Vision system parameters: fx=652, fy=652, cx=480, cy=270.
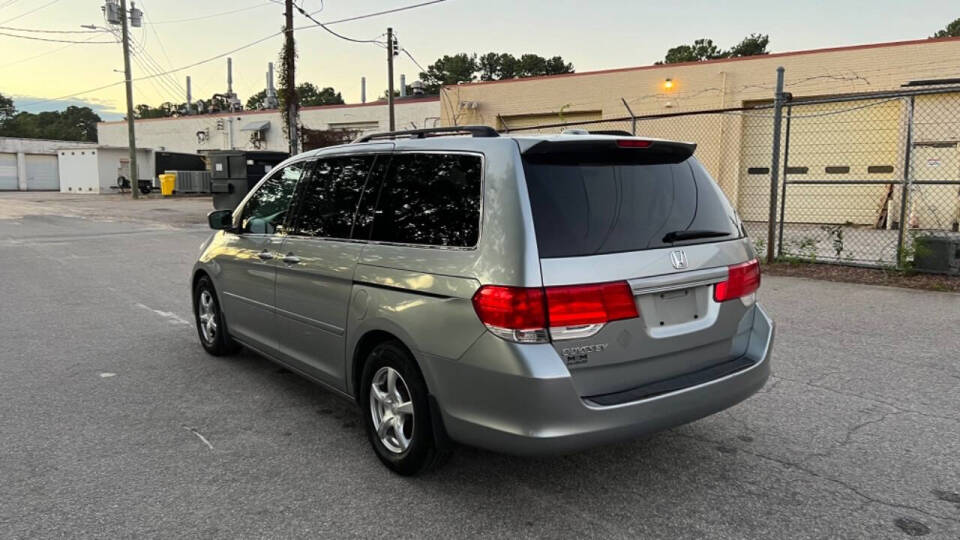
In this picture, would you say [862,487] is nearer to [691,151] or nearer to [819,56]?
[691,151]

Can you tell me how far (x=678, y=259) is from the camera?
121 inches

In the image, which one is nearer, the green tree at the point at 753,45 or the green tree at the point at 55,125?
the green tree at the point at 753,45

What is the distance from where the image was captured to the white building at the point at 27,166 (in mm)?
49000

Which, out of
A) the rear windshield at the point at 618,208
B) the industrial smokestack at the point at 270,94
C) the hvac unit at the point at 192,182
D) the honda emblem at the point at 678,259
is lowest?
the honda emblem at the point at 678,259

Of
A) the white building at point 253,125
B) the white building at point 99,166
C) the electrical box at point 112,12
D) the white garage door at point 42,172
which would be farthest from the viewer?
the white garage door at point 42,172

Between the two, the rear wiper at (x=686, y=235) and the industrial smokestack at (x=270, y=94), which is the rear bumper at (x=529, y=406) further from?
the industrial smokestack at (x=270, y=94)

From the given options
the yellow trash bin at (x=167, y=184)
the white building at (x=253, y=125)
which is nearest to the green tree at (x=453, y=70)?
the white building at (x=253, y=125)

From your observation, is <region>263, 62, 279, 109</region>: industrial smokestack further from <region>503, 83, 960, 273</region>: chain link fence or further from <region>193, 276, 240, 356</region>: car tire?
<region>193, 276, 240, 356</region>: car tire

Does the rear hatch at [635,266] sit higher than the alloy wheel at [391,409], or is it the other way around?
the rear hatch at [635,266]

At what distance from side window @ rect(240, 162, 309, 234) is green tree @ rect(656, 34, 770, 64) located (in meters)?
66.0

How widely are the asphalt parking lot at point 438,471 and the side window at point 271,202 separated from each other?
1.18 m

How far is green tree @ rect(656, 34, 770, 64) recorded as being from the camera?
6469 cm

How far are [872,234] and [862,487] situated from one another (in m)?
14.2

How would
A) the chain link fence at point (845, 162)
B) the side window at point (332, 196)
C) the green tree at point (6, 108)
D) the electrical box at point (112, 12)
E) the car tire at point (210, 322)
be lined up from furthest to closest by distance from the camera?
1. the green tree at point (6, 108)
2. the electrical box at point (112, 12)
3. the chain link fence at point (845, 162)
4. the car tire at point (210, 322)
5. the side window at point (332, 196)
